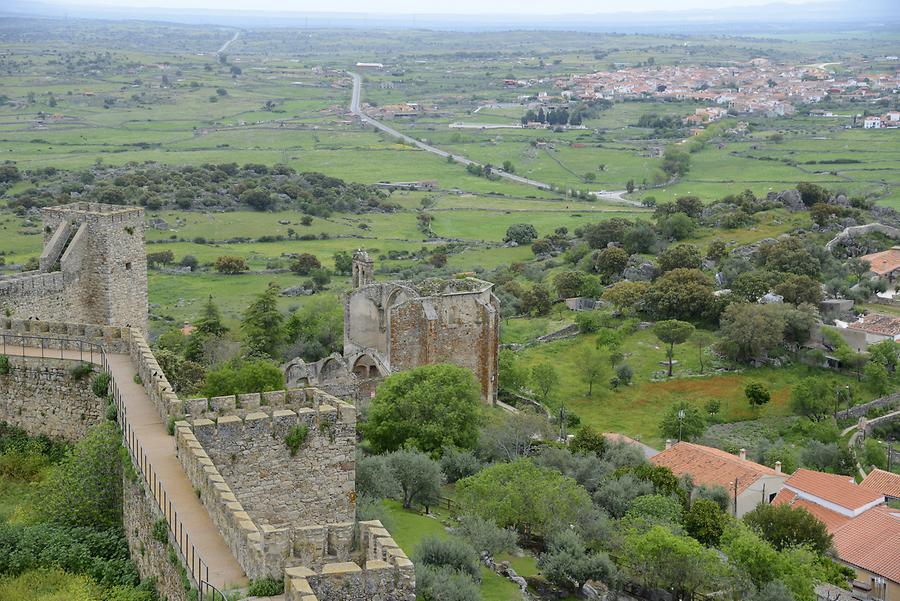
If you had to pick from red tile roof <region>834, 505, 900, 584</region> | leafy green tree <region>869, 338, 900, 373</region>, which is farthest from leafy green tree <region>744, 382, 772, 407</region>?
red tile roof <region>834, 505, 900, 584</region>

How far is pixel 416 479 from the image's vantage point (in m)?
27.2

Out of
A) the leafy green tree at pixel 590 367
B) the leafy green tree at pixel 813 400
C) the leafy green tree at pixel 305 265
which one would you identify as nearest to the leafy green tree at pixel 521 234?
the leafy green tree at pixel 305 265

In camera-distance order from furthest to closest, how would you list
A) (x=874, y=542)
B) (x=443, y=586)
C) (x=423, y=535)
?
(x=874, y=542) → (x=423, y=535) → (x=443, y=586)

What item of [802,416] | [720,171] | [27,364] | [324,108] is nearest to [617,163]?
[720,171]

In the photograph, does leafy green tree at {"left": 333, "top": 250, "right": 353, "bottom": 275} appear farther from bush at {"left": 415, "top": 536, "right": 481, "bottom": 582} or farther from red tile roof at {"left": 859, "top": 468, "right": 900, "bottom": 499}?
bush at {"left": 415, "top": 536, "right": 481, "bottom": 582}

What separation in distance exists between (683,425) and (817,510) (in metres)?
9.07

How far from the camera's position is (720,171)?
404 ft

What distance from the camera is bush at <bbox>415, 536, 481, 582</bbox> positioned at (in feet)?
70.7

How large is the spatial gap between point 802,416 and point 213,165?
74527 millimetres

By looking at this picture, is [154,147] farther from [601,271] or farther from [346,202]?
[601,271]

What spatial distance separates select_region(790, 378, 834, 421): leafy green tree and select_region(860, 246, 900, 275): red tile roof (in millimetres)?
18573

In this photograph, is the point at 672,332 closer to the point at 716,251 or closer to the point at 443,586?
the point at 716,251

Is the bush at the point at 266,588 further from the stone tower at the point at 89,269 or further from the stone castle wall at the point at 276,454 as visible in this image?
the stone tower at the point at 89,269

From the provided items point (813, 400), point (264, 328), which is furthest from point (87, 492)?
point (813, 400)
